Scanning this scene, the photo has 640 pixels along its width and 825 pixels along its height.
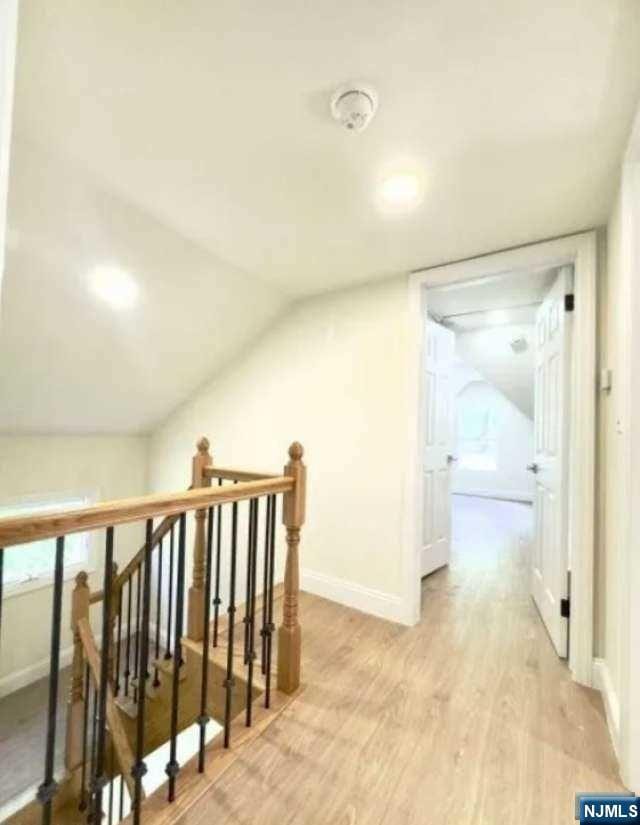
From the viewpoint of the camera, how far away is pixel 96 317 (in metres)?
2.48

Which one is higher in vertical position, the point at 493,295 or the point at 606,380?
the point at 493,295

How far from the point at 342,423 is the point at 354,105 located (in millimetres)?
1927

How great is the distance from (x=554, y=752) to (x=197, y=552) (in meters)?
1.83

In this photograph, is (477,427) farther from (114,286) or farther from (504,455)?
(114,286)

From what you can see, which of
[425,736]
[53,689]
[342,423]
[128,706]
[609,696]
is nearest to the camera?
[53,689]

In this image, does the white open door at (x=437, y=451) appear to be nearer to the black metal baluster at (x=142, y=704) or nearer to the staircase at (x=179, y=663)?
the staircase at (x=179, y=663)

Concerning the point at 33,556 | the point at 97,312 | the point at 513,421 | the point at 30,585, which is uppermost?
the point at 97,312

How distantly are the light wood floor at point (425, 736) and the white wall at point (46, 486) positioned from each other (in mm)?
2581

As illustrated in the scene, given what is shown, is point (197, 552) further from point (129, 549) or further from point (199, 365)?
point (129, 549)

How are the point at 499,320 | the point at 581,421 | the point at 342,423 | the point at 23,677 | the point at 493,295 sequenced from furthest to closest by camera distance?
the point at 499,320 < the point at 23,677 < the point at 493,295 < the point at 342,423 < the point at 581,421

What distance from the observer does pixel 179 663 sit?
148 centimetres

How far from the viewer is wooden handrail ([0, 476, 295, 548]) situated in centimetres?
89

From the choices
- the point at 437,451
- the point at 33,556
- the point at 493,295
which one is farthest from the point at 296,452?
the point at 33,556

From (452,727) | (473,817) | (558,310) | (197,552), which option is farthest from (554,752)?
(558,310)
